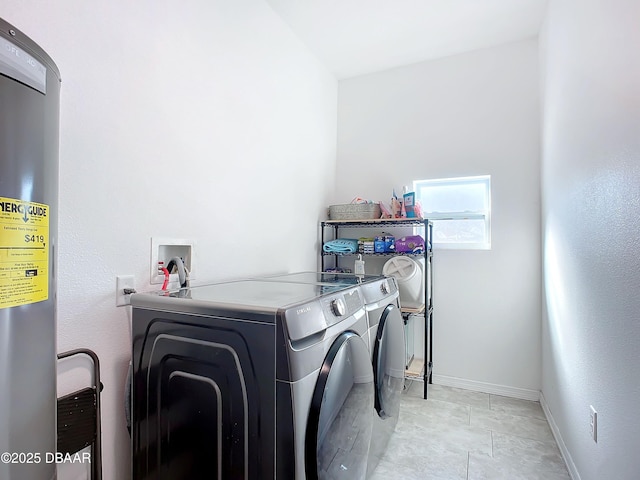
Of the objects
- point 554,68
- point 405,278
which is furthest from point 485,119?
point 405,278

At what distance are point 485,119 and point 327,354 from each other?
251 centimetres

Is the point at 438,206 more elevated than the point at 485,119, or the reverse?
the point at 485,119

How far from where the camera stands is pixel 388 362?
1.76m

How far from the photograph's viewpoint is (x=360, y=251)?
2.89 meters

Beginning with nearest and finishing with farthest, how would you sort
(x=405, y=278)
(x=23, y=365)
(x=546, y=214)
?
(x=23, y=365) < (x=546, y=214) < (x=405, y=278)

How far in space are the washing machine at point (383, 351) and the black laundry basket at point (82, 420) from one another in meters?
0.96

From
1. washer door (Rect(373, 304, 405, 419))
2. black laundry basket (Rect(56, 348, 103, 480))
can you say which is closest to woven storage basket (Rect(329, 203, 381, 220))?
washer door (Rect(373, 304, 405, 419))

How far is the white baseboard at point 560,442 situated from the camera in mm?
1679

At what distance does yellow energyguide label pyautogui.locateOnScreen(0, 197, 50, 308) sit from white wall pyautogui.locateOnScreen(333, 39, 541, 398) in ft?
8.69

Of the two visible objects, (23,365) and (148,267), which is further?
(148,267)

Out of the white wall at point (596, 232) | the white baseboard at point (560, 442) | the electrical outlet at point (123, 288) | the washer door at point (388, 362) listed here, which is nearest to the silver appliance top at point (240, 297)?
the electrical outlet at point (123, 288)

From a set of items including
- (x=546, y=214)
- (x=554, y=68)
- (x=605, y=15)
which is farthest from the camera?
(x=546, y=214)

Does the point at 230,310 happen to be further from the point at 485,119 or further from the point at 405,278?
the point at 485,119

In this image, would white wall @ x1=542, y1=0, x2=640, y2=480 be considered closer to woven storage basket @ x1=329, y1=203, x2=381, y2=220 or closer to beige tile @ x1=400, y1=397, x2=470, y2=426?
beige tile @ x1=400, y1=397, x2=470, y2=426
